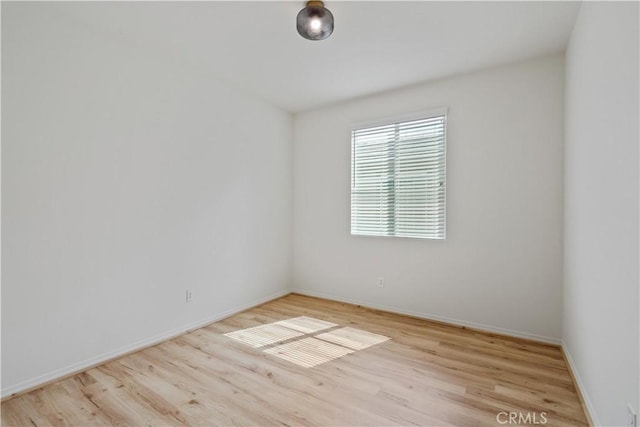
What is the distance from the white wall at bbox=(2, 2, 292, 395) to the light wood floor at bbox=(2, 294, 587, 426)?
0.34m

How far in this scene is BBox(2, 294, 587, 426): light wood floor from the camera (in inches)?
69.5

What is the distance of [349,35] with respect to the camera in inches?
95.7

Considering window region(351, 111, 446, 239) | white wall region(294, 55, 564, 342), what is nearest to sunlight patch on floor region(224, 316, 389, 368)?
white wall region(294, 55, 564, 342)

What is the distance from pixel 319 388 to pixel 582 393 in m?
1.73

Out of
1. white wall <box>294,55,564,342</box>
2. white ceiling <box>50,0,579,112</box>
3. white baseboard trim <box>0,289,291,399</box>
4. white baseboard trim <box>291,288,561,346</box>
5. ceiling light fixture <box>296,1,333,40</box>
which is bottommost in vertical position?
white baseboard trim <box>0,289,291,399</box>

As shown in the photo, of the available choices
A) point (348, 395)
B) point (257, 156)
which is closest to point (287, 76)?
point (257, 156)

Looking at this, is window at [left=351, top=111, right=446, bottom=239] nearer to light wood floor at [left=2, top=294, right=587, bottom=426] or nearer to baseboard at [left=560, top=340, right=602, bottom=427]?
light wood floor at [left=2, top=294, right=587, bottom=426]

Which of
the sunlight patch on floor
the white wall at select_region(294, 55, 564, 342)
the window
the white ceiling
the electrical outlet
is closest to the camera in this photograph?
the electrical outlet

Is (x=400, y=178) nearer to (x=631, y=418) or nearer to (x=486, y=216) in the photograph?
(x=486, y=216)

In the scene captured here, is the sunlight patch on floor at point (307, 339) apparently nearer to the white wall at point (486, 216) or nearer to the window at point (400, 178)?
the white wall at point (486, 216)

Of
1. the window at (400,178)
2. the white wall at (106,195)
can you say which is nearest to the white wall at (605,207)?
the window at (400,178)

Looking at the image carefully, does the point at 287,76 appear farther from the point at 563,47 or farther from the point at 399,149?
the point at 563,47

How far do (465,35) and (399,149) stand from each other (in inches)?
52.3

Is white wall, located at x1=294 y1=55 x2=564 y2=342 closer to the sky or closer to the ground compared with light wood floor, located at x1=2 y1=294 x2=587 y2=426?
closer to the sky
